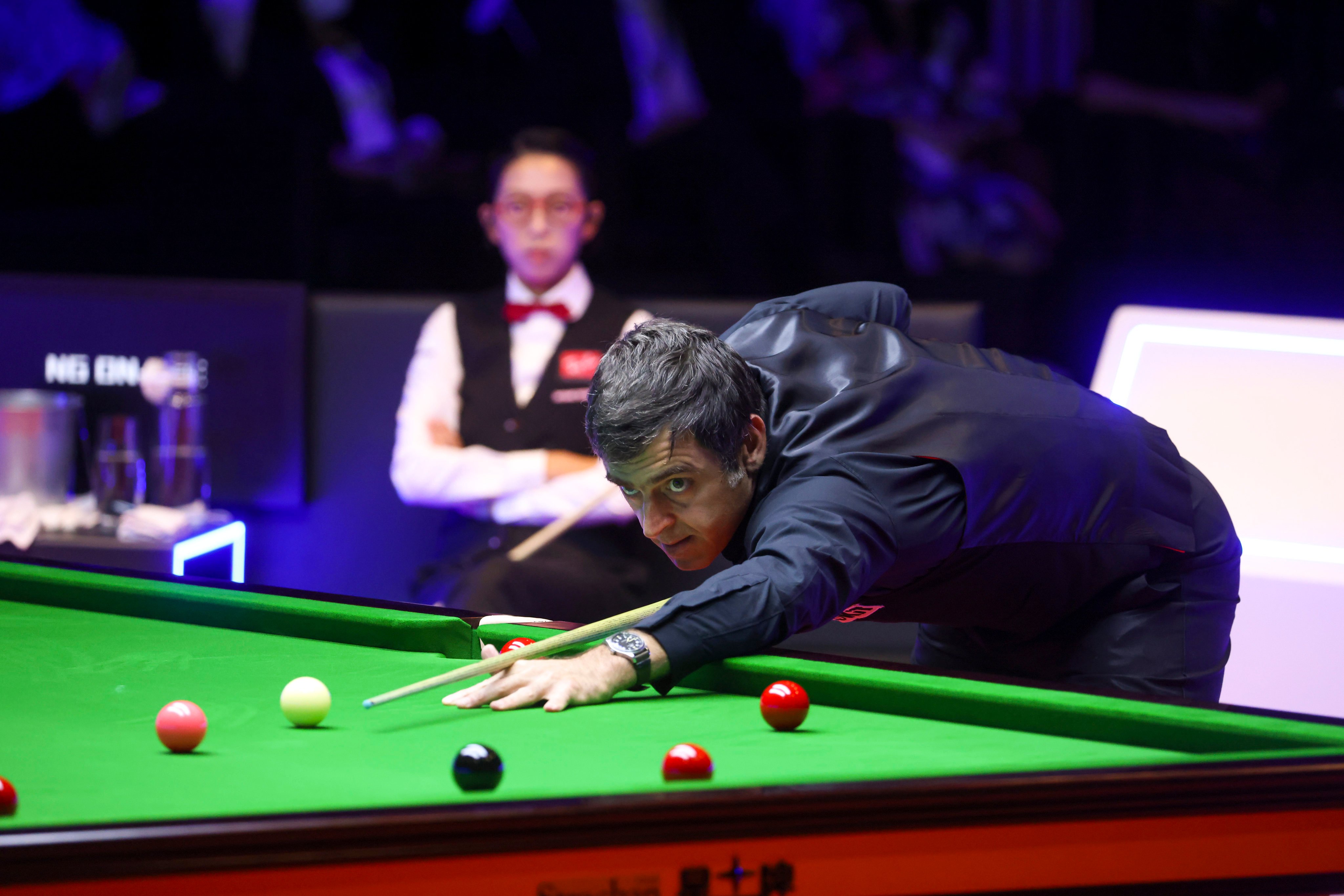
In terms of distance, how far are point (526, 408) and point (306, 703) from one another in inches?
85.2

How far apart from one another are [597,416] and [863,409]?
1.18 ft

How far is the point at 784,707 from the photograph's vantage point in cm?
151

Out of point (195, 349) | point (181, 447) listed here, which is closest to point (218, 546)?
point (181, 447)

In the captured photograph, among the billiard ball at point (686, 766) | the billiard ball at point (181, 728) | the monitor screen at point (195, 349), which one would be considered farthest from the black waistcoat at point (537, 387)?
the billiard ball at point (686, 766)

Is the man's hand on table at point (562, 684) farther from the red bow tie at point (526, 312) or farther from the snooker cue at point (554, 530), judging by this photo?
the red bow tie at point (526, 312)

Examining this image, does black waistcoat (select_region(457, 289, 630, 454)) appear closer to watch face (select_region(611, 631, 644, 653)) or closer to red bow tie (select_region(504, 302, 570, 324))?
red bow tie (select_region(504, 302, 570, 324))

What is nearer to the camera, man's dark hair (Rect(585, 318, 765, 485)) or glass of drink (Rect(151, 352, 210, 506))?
man's dark hair (Rect(585, 318, 765, 485))

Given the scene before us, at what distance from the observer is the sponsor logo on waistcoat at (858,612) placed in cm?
189

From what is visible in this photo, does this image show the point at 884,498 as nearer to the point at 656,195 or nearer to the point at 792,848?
the point at 792,848

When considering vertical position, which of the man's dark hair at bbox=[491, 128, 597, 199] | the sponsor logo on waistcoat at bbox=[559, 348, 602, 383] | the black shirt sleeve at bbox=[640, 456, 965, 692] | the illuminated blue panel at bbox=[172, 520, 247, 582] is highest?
the man's dark hair at bbox=[491, 128, 597, 199]

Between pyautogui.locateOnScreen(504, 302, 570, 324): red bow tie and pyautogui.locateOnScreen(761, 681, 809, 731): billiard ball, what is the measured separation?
2.28 m

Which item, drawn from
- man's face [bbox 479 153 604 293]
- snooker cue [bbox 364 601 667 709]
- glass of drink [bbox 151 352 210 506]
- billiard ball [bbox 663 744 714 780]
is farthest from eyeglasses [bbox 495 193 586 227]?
billiard ball [bbox 663 744 714 780]

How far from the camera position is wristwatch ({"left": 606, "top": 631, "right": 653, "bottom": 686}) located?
1.63 meters

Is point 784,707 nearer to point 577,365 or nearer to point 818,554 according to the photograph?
point 818,554
